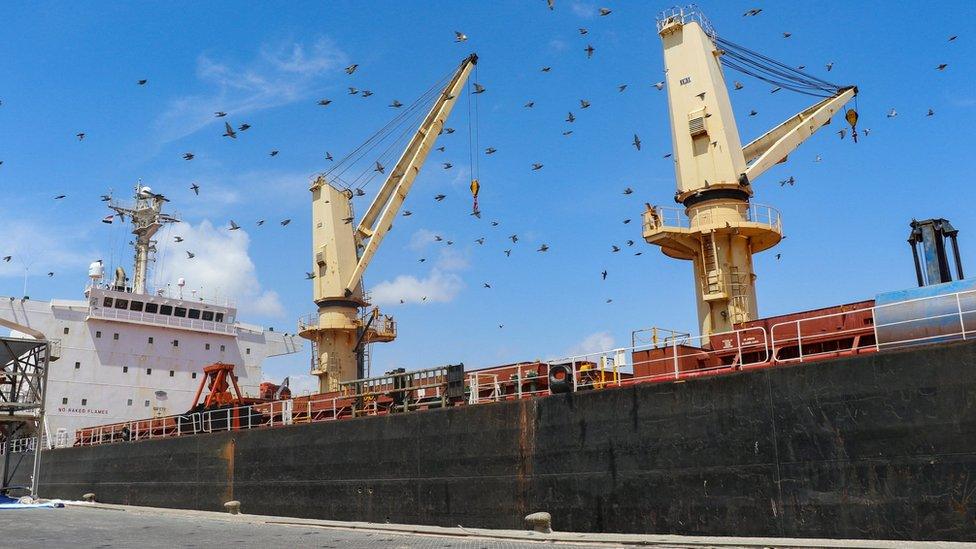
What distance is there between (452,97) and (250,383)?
23011 mm

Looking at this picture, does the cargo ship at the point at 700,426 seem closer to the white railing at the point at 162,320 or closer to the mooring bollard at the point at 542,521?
the mooring bollard at the point at 542,521

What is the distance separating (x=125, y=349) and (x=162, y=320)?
2.65m

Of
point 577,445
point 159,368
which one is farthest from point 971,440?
point 159,368

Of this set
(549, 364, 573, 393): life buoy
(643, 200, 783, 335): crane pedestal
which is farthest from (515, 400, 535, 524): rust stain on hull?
(643, 200, 783, 335): crane pedestal

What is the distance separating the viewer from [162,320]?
46750 millimetres

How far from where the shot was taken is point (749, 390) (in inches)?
623

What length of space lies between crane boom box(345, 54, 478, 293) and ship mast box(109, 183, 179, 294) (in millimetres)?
17026

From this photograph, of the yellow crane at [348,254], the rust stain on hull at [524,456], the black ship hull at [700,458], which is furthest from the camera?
the yellow crane at [348,254]

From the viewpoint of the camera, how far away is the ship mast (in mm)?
51156

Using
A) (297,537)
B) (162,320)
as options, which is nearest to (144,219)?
(162,320)

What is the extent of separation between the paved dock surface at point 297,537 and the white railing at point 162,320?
855 inches

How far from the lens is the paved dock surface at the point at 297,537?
49.1 ft

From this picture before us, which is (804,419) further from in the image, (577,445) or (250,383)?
(250,383)

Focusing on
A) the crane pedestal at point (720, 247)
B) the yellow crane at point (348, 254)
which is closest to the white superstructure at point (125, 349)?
the yellow crane at point (348, 254)
